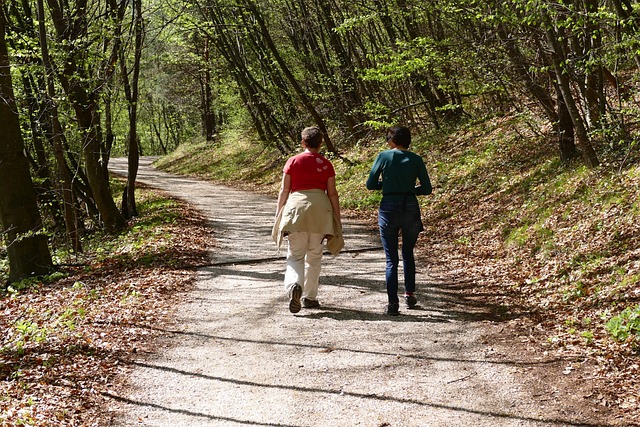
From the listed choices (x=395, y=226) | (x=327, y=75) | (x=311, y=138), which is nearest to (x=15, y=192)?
(x=311, y=138)

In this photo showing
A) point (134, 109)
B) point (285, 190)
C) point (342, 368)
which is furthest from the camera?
point (134, 109)

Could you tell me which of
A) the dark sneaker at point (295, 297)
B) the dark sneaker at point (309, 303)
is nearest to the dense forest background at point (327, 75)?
the dark sneaker at point (309, 303)

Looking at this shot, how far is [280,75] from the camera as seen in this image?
26297 mm

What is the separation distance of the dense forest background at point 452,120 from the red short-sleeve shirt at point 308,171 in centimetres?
301

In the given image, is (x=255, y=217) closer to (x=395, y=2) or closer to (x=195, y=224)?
(x=195, y=224)

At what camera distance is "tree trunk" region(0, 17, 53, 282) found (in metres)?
9.67

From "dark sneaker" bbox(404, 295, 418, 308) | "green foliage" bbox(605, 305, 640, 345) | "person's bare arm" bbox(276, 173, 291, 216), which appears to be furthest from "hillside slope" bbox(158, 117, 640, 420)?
"person's bare arm" bbox(276, 173, 291, 216)

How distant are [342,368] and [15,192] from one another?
23.5ft

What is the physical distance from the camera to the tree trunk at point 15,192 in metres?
9.67

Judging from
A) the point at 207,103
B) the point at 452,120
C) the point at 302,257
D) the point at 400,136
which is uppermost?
the point at 207,103

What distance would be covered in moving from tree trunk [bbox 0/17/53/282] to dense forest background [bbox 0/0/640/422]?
2cm

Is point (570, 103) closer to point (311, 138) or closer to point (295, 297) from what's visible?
point (311, 138)

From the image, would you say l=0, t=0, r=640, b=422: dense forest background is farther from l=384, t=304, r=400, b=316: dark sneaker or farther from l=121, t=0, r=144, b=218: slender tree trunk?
l=384, t=304, r=400, b=316: dark sneaker

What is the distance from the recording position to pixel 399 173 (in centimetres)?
671
